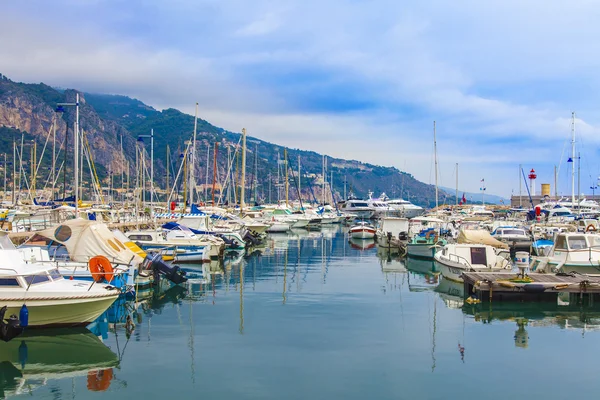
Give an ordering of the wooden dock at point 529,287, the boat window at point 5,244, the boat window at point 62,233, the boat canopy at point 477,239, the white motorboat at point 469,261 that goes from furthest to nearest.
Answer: the boat canopy at point 477,239 < the white motorboat at point 469,261 < the boat window at point 62,233 < the wooden dock at point 529,287 < the boat window at point 5,244

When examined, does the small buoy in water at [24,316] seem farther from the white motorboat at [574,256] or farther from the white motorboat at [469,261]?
the white motorboat at [574,256]

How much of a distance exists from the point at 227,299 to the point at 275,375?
12.7 meters

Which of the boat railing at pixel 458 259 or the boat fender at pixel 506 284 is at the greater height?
the boat railing at pixel 458 259

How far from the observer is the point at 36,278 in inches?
826

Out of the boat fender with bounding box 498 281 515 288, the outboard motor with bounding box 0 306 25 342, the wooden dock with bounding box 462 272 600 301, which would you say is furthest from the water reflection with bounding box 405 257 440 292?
the outboard motor with bounding box 0 306 25 342

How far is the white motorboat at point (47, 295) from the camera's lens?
794 inches

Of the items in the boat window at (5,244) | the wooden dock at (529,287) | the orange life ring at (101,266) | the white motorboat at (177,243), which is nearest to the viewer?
the boat window at (5,244)

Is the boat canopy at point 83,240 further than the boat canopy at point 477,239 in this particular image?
No

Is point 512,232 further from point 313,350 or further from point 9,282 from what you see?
point 9,282

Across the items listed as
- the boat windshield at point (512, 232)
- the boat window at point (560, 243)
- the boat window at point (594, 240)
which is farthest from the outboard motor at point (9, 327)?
the boat windshield at point (512, 232)

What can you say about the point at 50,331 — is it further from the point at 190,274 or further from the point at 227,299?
the point at 190,274

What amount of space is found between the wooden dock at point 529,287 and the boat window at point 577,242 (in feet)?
13.2

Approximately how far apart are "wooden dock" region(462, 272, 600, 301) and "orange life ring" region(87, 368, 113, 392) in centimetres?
1697

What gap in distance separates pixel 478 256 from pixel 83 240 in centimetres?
2140
